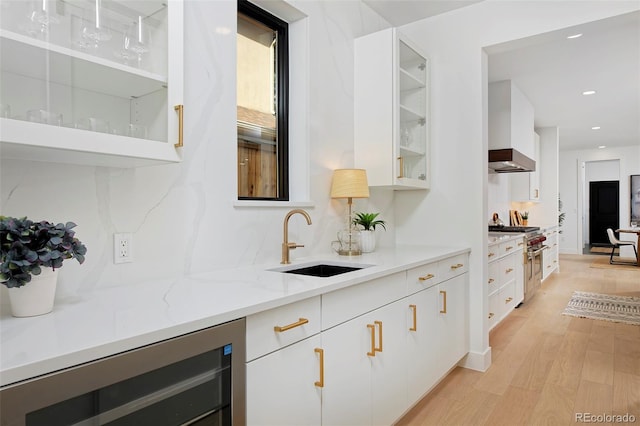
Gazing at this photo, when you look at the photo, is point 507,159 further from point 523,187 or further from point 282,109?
point 282,109

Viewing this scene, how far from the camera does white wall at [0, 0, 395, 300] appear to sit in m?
1.38

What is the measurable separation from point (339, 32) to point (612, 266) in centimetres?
768

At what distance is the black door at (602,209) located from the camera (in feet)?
34.5

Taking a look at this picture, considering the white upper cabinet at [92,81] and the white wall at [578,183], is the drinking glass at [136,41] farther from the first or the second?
the white wall at [578,183]

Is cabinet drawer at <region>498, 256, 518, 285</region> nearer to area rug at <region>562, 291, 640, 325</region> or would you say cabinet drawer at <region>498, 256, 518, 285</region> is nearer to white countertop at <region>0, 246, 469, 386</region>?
area rug at <region>562, 291, 640, 325</region>

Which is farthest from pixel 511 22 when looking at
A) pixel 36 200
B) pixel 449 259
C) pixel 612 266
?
pixel 612 266

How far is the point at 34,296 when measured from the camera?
1079 mm

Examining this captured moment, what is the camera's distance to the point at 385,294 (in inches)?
73.9

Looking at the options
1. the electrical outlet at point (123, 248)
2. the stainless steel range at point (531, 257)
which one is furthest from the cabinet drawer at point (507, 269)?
the electrical outlet at point (123, 248)

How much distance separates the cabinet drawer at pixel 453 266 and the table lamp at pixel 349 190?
53 cm

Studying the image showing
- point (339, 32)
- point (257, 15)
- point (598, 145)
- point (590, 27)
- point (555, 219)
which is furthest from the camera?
point (598, 145)

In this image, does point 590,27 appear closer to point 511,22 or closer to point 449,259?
point 511,22

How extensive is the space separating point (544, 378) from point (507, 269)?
1.51m

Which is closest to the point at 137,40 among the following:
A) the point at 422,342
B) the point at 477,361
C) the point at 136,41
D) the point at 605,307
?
the point at 136,41
